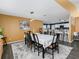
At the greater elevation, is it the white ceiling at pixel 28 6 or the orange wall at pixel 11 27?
the white ceiling at pixel 28 6

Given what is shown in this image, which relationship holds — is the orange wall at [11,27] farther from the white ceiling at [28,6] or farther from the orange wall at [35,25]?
the orange wall at [35,25]

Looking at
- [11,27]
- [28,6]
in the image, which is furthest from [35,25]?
[28,6]

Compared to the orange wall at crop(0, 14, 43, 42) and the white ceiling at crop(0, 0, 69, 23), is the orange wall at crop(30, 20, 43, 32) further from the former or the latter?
the white ceiling at crop(0, 0, 69, 23)

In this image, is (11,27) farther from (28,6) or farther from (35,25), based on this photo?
(35,25)

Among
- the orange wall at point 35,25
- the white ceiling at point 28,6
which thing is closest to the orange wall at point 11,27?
the white ceiling at point 28,6

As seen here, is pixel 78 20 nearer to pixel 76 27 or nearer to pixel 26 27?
pixel 76 27

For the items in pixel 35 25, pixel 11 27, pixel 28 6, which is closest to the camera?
pixel 28 6

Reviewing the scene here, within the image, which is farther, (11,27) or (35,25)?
(35,25)

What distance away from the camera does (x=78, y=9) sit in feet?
19.5

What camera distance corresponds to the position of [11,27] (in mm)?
6125

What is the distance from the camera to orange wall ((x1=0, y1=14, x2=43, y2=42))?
224 inches

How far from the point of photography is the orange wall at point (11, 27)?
5.70 meters

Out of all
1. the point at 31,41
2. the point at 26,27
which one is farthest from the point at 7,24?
the point at 31,41

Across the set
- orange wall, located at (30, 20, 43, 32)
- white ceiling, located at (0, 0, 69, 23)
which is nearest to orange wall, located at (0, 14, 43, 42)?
white ceiling, located at (0, 0, 69, 23)
